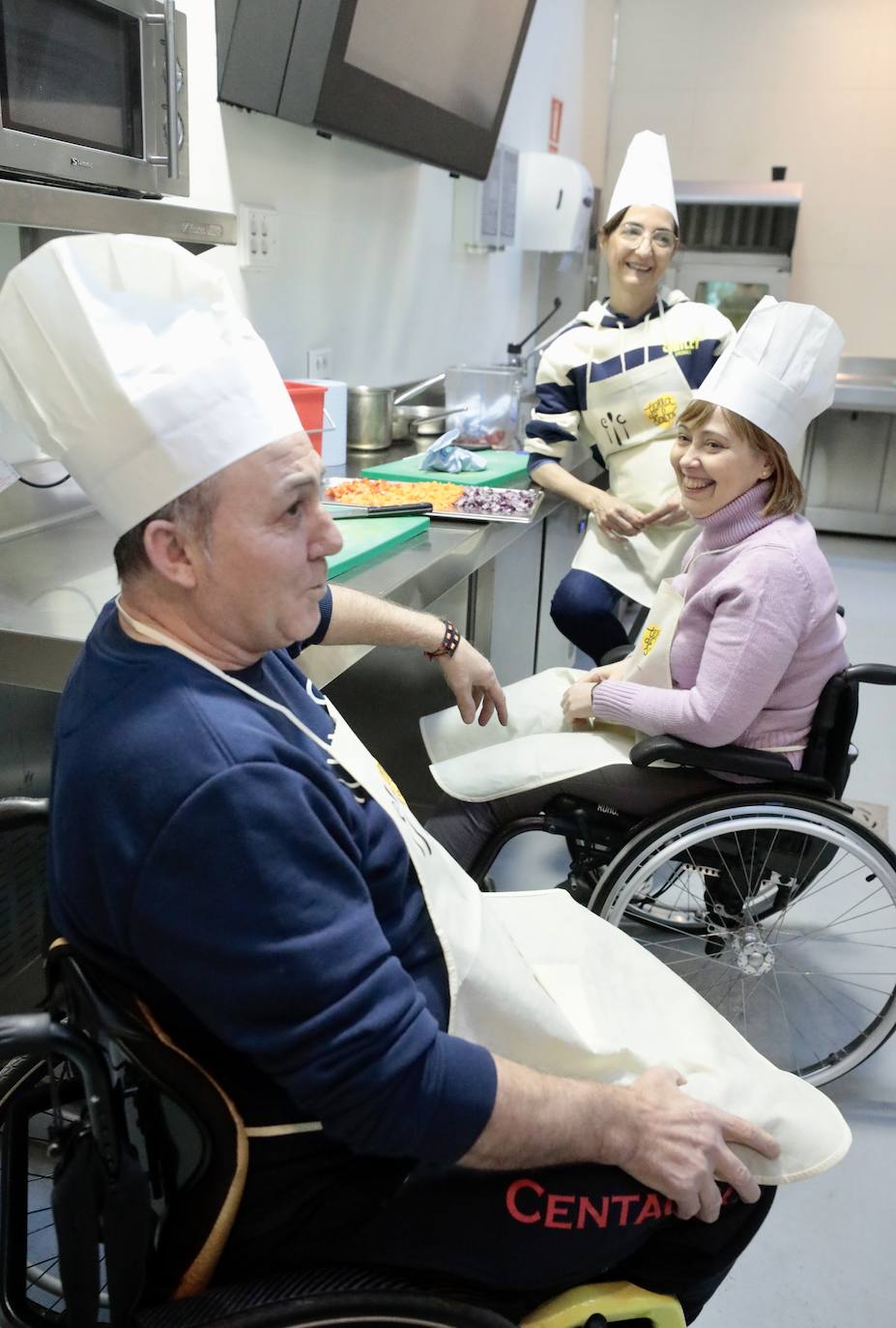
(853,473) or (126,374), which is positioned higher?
(126,374)

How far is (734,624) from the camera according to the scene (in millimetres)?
1503

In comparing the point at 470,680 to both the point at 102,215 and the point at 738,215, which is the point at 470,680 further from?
the point at 738,215

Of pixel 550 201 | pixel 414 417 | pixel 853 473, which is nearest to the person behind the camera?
pixel 414 417

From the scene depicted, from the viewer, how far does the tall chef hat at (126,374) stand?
2.46 ft

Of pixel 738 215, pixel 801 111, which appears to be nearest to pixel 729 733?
pixel 738 215

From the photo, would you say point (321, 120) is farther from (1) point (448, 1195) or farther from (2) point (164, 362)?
(1) point (448, 1195)

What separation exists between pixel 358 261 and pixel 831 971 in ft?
6.97

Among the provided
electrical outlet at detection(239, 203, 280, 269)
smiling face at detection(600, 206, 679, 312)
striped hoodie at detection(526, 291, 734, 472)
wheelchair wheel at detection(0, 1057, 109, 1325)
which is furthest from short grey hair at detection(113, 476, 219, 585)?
smiling face at detection(600, 206, 679, 312)

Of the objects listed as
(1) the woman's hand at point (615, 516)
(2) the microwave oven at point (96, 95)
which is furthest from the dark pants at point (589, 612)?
(2) the microwave oven at point (96, 95)

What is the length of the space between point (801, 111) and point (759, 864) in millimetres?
4850

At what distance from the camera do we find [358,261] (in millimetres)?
2924

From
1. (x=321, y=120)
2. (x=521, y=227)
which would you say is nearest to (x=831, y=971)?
(x=321, y=120)

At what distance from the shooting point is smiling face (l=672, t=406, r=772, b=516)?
1.59 metres

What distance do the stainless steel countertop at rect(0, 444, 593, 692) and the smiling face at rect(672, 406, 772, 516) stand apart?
416mm
